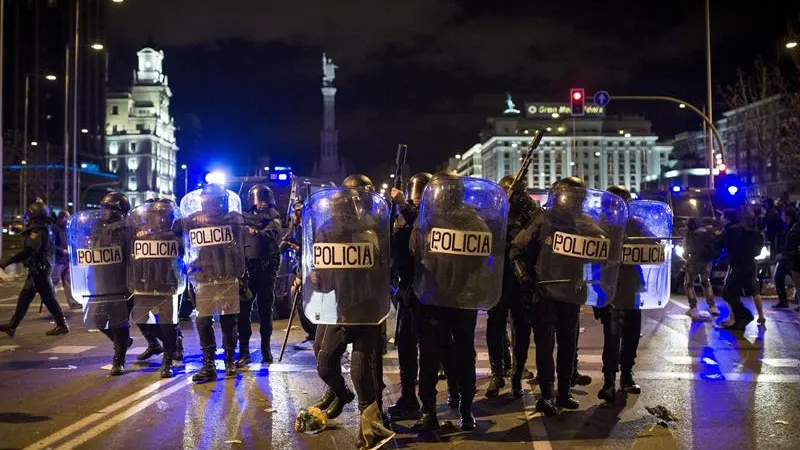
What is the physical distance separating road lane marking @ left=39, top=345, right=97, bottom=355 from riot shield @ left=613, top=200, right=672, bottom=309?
6.67 metres

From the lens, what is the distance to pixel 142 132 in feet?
335

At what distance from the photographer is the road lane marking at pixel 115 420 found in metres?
5.21

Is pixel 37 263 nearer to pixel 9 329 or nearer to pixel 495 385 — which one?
Answer: pixel 9 329

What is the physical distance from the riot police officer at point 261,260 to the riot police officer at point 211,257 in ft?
1.79

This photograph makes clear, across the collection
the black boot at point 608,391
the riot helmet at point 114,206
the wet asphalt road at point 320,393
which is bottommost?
Answer: the wet asphalt road at point 320,393

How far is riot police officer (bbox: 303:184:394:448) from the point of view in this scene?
16.6 feet

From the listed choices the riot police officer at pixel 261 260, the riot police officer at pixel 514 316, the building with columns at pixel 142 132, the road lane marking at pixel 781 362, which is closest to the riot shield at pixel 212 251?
the riot police officer at pixel 261 260

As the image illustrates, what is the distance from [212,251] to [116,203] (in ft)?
4.85

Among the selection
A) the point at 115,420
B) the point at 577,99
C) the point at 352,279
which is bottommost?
the point at 115,420

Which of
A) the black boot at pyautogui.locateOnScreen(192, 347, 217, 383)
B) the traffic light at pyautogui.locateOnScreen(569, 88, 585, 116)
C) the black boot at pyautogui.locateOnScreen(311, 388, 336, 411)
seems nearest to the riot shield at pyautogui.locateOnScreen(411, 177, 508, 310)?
the black boot at pyautogui.locateOnScreen(311, 388, 336, 411)

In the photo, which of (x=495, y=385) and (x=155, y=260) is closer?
(x=495, y=385)

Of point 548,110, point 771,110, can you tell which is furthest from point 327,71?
point 771,110

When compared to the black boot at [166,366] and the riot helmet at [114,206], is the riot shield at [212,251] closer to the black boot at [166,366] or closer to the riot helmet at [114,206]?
the black boot at [166,366]

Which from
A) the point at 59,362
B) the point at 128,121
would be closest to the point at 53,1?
the point at 128,121
